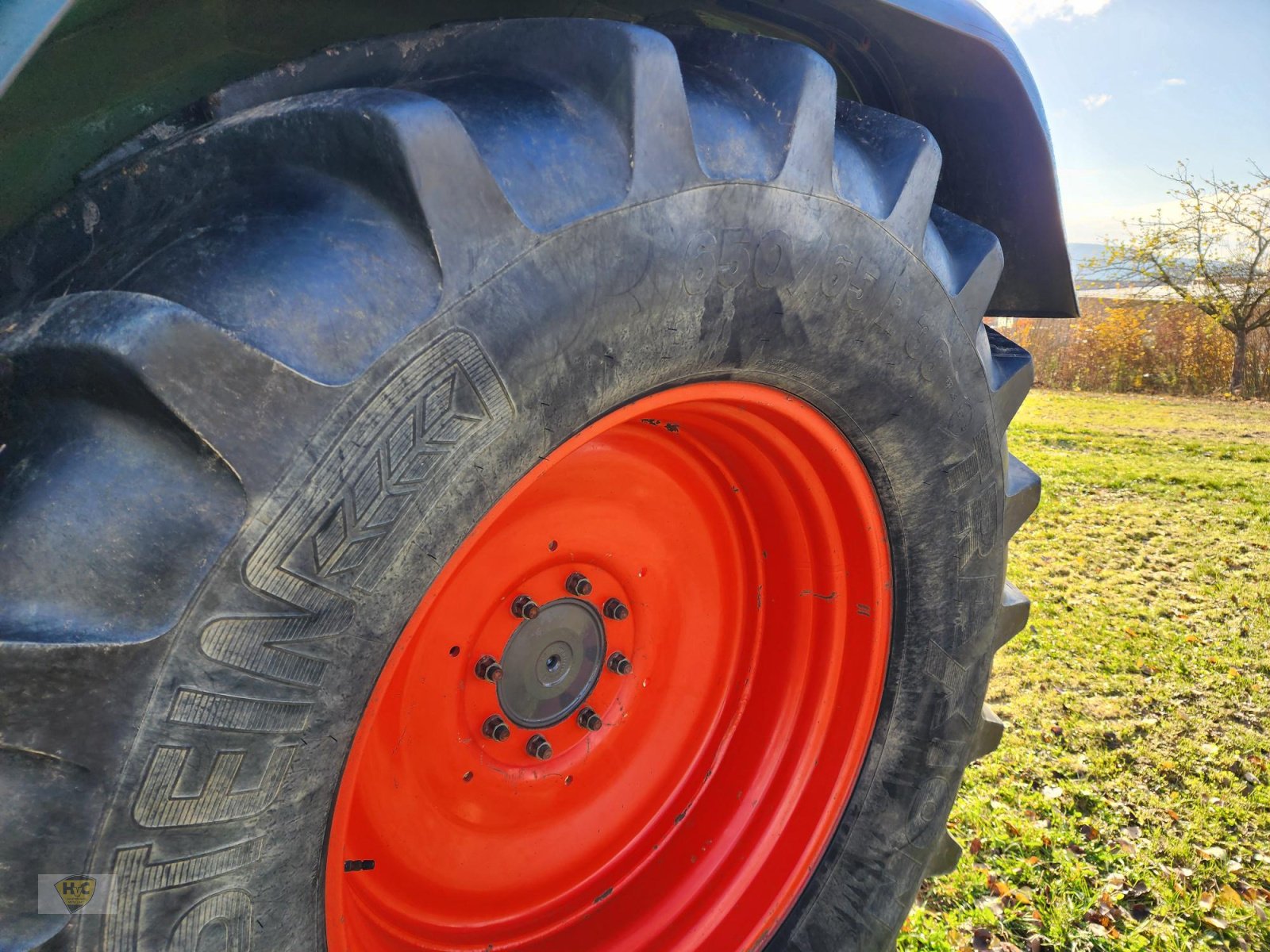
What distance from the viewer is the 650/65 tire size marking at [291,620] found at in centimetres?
78

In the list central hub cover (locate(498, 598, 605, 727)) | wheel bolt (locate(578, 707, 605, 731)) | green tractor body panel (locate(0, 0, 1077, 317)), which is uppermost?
green tractor body panel (locate(0, 0, 1077, 317))

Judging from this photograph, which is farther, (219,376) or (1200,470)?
(1200,470)

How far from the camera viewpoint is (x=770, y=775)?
1.75m

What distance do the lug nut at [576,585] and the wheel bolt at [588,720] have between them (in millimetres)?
220

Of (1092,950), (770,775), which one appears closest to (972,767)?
(1092,950)

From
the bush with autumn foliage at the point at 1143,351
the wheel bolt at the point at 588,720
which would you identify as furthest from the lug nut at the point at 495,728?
the bush with autumn foliage at the point at 1143,351

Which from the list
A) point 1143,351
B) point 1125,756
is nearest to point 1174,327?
point 1143,351

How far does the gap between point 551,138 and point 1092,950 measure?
2244 mm

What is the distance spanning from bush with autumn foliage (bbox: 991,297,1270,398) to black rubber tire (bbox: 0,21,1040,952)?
52.3 ft

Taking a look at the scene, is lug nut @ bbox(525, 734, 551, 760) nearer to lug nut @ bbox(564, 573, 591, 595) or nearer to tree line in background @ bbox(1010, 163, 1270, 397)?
lug nut @ bbox(564, 573, 591, 595)

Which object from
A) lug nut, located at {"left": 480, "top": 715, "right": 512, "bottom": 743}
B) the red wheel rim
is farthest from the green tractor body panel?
lug nut, located at {"left": 480, "top": 715, "right": 512, "bottom": 743}

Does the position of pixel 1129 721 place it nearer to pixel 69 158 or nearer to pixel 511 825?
pixel 511 825

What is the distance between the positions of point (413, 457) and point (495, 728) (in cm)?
68

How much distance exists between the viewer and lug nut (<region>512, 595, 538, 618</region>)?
137 cm
